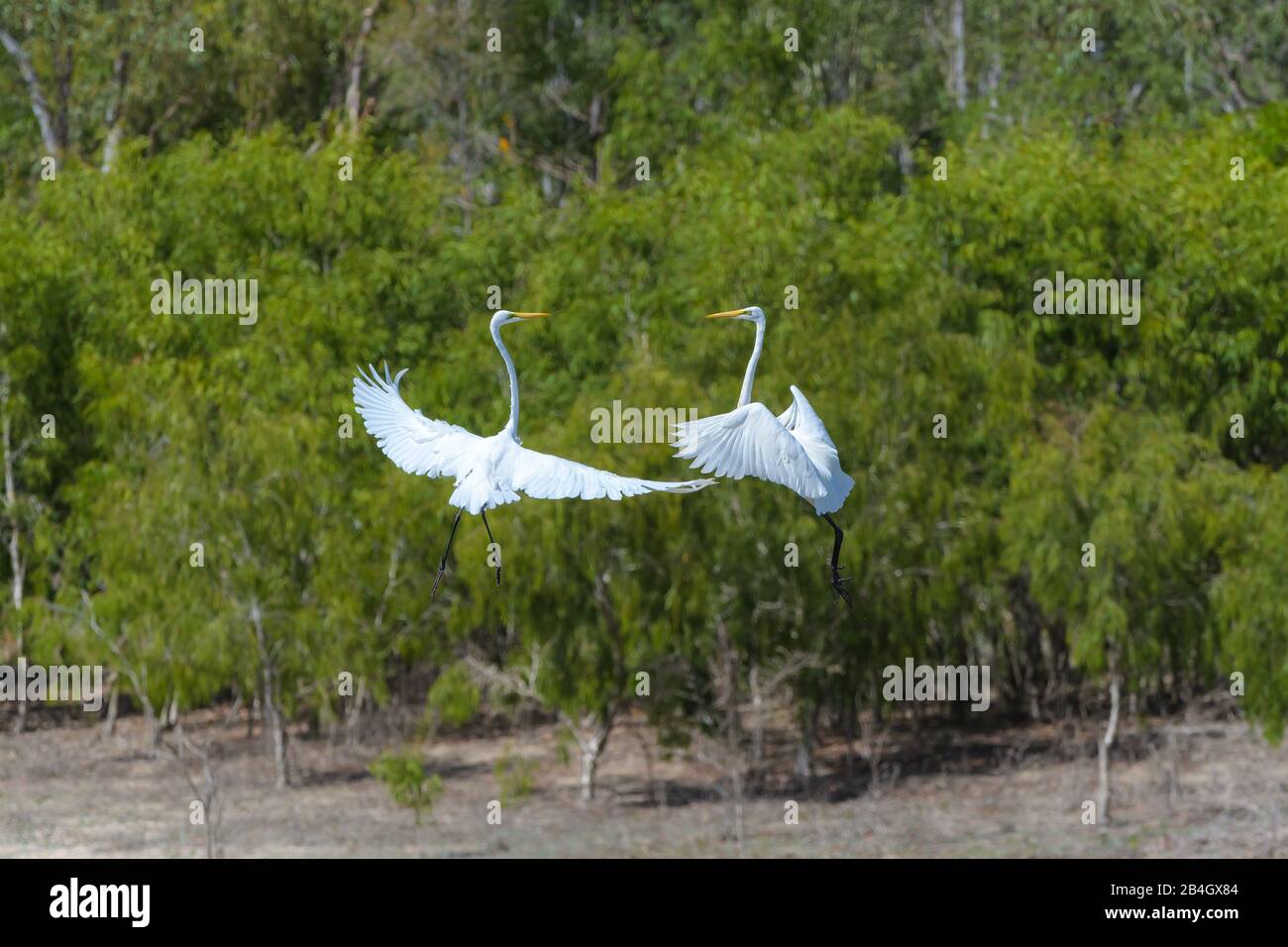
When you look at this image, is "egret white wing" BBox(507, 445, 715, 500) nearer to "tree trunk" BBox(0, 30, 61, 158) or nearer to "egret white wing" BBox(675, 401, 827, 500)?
"egret white wing" BBox(675, 401, 827, 500)

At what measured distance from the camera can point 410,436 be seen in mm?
9344

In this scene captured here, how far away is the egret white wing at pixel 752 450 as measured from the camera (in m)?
8.02

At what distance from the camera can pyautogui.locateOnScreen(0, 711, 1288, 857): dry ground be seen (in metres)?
19.1

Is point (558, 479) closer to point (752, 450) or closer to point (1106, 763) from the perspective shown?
point (752, 450)

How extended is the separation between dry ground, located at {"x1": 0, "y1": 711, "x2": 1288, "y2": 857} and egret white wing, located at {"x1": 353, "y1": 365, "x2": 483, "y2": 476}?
10.1 m

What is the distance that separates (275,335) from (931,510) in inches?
299

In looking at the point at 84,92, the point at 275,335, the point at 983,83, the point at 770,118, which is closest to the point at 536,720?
the point at 275,335

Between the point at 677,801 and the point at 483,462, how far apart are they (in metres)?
12.8

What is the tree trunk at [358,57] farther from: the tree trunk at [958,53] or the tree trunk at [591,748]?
the tree trunk at [591,748]

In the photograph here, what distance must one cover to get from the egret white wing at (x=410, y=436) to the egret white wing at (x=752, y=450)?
1192 millimetres

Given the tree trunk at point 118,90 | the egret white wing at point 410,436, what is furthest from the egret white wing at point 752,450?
the tree trunk at point 118,90

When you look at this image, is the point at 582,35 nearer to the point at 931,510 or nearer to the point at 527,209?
the point at 527,209

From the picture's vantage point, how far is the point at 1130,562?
62.5ft

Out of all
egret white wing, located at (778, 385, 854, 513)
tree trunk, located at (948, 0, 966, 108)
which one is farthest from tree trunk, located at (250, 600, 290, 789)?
tree trunk, located at (948, 0, 966, 108)
